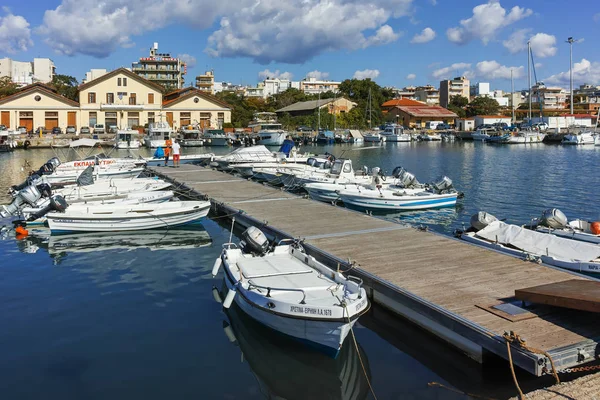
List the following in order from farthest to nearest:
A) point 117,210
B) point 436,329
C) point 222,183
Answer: point 222,183, point 117,210, point 436,329

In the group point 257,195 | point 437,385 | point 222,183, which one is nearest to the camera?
point 437,385

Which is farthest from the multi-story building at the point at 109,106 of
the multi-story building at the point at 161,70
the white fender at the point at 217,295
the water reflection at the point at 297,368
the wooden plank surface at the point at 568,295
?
the wooden plank surface at the point at 568,295

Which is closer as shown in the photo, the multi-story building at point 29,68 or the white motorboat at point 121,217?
the white motorboat at point 121,217

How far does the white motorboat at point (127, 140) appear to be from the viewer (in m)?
60.4

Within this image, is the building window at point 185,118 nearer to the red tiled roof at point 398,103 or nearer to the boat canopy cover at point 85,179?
the red tiled roof at point 398,103

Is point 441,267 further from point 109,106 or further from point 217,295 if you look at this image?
point 109,106

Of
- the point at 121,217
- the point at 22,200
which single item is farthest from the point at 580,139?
the point at 22,200

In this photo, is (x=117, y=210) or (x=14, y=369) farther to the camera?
(x=117, y=210)

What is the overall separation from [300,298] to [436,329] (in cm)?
237

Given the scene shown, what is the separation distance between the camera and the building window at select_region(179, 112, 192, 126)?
3206 inches

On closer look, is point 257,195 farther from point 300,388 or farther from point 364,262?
point 300,388

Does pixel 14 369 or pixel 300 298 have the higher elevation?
pixel 300 298

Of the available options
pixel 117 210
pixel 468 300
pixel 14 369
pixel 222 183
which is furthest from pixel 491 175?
pixel 14 369

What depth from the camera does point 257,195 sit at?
22.0 meters
